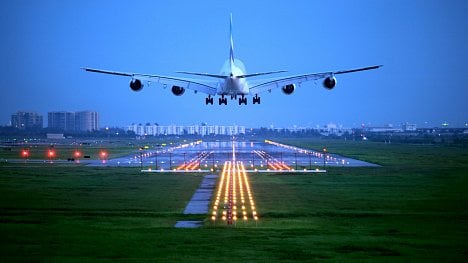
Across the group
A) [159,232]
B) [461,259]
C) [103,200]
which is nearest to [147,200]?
[103,200]

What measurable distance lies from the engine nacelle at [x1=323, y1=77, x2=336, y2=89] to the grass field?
866 centimetres

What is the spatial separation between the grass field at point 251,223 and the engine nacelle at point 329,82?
8.66 m

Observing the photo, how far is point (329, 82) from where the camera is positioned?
224 feet

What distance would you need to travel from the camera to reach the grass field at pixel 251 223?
3002cm

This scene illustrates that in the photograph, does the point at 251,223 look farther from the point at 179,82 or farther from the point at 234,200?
the point at 179,82

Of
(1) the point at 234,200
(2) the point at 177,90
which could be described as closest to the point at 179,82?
(2) the point at 177,90

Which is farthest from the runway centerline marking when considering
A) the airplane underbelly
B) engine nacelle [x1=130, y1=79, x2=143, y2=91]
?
engine nacelle [x1=130, y1=79, x2=143, y2=91]

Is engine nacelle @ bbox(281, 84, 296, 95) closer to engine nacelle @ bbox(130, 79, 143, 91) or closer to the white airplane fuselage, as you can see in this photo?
the white airplane fuselage

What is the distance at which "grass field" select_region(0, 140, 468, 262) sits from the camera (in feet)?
98.5

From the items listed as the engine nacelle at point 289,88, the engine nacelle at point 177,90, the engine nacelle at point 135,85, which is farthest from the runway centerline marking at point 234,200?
the engine nacelle at point 135,85

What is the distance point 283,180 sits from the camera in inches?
2677

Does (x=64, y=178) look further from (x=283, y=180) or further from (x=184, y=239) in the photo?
(x=184, y=239)

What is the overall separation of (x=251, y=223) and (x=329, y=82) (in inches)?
1242

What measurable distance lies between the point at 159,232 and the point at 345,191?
2448 cm
